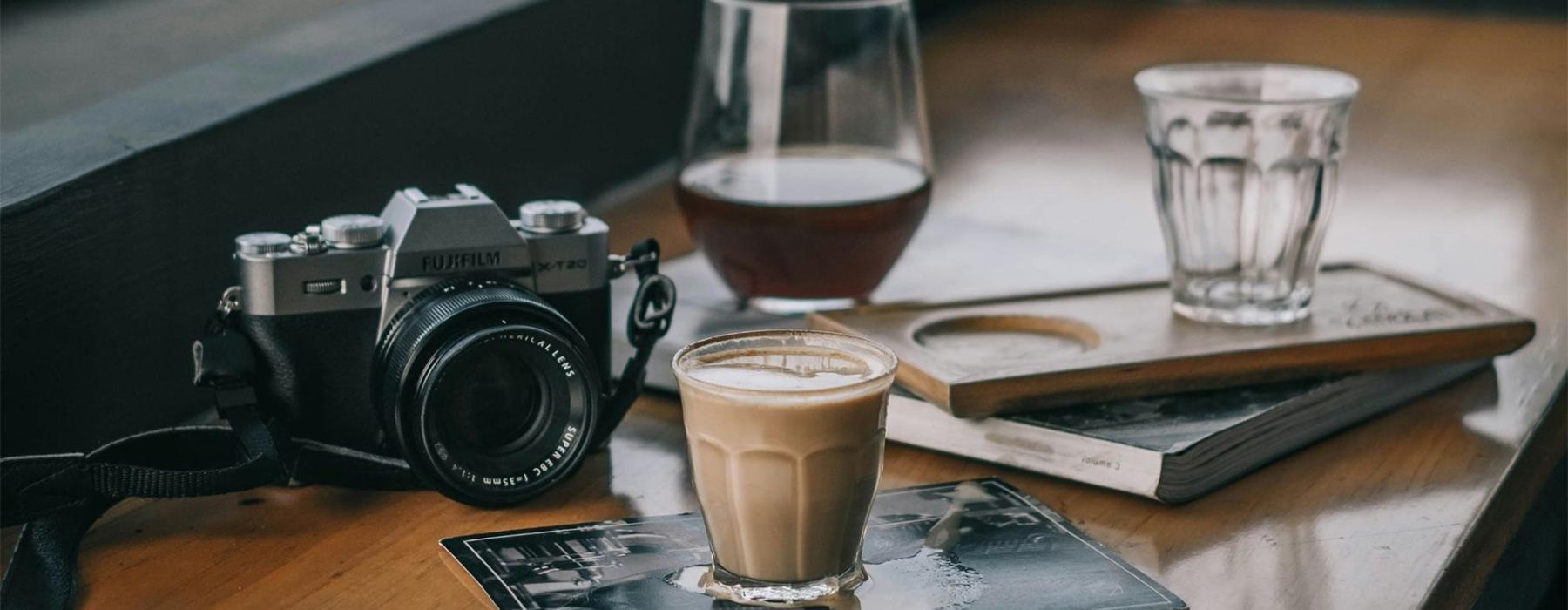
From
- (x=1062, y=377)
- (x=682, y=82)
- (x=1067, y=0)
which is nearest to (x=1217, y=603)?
(x=1062, y=377)

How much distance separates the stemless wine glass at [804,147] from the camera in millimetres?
964

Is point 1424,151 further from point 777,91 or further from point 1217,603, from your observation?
point 1217,603

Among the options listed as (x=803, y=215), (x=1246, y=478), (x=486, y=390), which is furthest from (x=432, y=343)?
(x=1246, y=478)

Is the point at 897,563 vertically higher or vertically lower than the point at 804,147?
lower

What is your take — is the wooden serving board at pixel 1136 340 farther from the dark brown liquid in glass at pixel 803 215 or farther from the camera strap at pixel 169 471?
the camera strap at pixel 169 471

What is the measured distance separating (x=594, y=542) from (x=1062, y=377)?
0.24 m

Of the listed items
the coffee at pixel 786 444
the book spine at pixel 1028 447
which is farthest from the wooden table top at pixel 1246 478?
the coffee at pixel 786 444

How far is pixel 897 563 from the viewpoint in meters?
0.70

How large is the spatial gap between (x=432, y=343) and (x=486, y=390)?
41mm

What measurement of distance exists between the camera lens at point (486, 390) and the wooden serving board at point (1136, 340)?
0.17 metres

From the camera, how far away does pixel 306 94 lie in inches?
38.3

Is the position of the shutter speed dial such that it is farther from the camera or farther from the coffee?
the coffee

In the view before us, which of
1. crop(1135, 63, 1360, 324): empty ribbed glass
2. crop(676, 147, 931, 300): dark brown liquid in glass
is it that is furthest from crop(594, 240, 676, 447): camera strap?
crop(1135, 63, 1360, 324): empty ribbed glass

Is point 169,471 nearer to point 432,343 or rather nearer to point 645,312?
point 432,343
